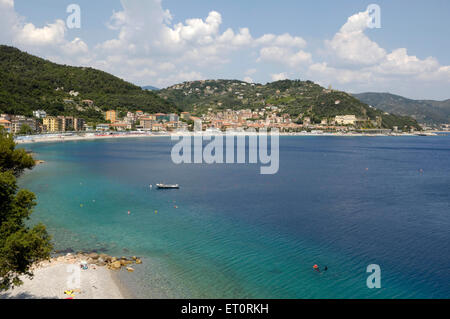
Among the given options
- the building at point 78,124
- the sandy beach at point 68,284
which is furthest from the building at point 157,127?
the sandy beach at point 68,284

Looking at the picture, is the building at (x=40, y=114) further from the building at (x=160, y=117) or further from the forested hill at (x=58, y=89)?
the building at (x=160, y=117)

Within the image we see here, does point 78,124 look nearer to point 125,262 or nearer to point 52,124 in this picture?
point 52,124

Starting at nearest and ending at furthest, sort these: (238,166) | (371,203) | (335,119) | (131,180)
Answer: (371,203)
(131,180)
(238,166)
(335,119)

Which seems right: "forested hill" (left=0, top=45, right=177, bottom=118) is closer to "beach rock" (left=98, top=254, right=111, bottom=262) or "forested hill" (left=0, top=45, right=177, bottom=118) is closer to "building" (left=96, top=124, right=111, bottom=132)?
"building" (left=96, top=124, right=111, bottom=132)

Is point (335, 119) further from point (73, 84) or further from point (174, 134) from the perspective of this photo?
point (73, 84)

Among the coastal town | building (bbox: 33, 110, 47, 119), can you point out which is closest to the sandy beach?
the coastal town

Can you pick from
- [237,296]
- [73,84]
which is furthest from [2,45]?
[237,296]
